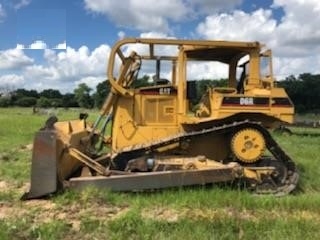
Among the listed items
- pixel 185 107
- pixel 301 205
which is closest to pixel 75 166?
pixel 185 107

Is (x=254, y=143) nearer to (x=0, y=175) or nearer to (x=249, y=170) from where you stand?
(x=249, y=170)

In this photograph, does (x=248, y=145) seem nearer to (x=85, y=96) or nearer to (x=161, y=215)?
(x=161, y=215)

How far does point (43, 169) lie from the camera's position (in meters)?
8.96

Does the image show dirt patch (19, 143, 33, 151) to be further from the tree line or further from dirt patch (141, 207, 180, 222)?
the tree line

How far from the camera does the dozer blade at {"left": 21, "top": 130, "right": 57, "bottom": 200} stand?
351 inches

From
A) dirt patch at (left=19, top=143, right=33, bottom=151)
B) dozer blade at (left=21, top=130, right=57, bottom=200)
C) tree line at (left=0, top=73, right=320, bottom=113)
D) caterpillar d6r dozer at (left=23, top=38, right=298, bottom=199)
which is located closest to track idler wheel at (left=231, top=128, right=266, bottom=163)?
caterpillar d6r dozer at (left=23, top=38, right=298, bottom=199)

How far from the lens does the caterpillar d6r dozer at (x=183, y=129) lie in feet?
32.0

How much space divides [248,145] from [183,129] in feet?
4.06

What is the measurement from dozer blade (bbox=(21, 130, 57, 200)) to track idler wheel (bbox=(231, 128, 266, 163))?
10.6ft

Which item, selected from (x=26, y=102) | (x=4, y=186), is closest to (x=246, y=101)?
(x=4, y=186)

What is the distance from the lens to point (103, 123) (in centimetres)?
1137

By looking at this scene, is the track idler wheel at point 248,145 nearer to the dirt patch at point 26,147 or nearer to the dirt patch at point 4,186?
the dirt patch at point 4,186

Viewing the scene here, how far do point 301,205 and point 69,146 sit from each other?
380 cm

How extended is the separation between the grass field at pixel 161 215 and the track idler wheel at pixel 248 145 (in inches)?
33.8
